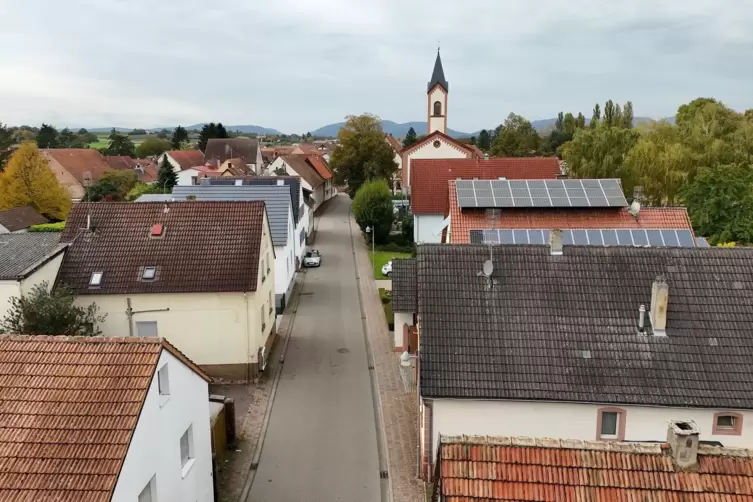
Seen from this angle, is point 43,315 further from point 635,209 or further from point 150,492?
point 635,209

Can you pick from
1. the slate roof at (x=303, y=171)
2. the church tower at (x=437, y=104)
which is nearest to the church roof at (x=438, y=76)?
the church tower at (x=437, y=104)

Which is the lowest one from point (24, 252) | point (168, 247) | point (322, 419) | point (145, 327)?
point (322, 419)

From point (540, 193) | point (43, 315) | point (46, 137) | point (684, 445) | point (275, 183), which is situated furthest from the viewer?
point (46, 137)

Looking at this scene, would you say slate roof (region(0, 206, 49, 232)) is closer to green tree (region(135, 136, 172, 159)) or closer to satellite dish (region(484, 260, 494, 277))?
satellite dish (region(484, 260, 494, 277))

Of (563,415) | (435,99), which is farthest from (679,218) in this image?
(435,99)

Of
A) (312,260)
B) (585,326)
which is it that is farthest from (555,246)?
(312,260)
